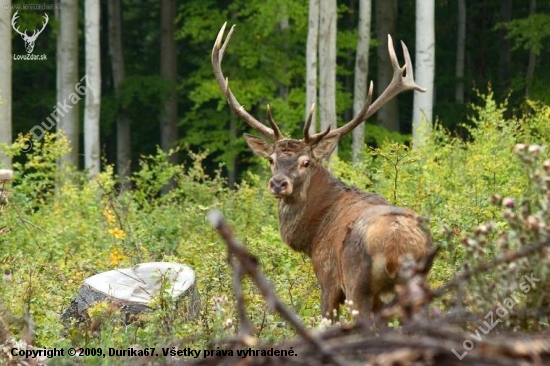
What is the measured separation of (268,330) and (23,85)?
28082mm

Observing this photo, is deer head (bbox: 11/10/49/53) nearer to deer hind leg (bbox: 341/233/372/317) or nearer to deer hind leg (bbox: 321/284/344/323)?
deer hind leg (bbox: 321/284/344/323)

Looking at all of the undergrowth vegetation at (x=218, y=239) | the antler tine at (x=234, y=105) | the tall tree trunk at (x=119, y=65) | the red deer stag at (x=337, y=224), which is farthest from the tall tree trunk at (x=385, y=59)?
the red deer stag at (x=337, y=224)

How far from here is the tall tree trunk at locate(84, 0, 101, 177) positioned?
20.8 metres

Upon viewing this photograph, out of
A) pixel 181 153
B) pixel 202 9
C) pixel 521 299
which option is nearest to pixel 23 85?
pixel 181 153

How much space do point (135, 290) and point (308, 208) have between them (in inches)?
53.0

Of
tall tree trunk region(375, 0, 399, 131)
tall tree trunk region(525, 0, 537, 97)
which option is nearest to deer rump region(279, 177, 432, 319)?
tall tree trunk region(525, 0, 537, 97)

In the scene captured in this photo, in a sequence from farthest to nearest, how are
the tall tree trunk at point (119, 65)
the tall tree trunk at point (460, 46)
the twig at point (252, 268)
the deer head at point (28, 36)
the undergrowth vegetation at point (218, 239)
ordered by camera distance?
the tall tree trunk at point (460, 46), the tall tree trunk at point (119, 65), the deer head at point (28, 36), the undergrowth vegetation at point (218, 239), the twig at point (252, 268)

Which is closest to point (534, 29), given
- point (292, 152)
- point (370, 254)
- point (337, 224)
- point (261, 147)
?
point (261, 147)

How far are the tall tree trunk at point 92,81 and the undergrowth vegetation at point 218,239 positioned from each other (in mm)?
4194

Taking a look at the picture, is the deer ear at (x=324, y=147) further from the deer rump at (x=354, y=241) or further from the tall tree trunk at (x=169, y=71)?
the tall tree trunk at (x=169, y=71)

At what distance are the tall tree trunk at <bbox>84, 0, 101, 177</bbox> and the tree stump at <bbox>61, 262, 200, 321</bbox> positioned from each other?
12120mm

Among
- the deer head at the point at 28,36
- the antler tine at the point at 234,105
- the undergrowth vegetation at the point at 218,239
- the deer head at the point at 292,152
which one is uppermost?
the deer head at the point at 28,36

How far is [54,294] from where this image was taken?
30.0ft

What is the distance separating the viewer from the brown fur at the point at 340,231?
680 centimetres
